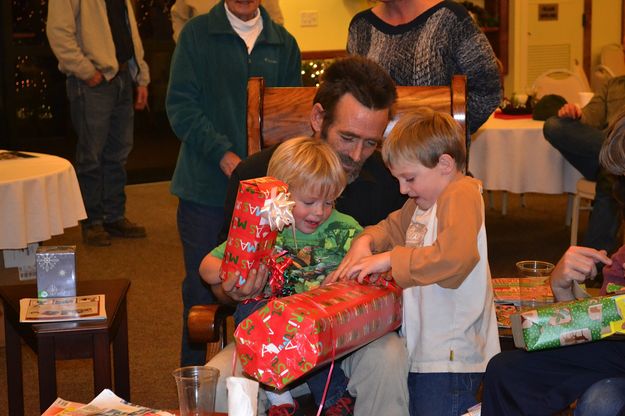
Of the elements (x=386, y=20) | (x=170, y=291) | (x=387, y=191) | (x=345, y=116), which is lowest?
(x=170, y=291)

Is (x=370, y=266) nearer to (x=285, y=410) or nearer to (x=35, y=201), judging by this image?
(x=285, y=410)

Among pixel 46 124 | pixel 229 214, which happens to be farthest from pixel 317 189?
pixel 46 124

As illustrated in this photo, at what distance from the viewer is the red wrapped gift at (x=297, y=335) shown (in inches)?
80.7

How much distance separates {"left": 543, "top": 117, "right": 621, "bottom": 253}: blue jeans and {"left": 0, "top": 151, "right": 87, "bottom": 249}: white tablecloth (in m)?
2.49

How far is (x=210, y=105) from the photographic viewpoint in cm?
357

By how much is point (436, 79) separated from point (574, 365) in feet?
4.09

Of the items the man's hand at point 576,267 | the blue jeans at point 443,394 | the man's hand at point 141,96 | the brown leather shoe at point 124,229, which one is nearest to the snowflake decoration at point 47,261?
the blue jeans at point 443,394

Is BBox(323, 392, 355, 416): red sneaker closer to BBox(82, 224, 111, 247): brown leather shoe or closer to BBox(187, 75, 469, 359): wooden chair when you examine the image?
BBox(187, 75, 469, 359): wooden chair

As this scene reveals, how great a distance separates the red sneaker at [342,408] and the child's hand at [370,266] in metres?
0.32

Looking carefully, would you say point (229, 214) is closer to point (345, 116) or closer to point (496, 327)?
point (345, 116)

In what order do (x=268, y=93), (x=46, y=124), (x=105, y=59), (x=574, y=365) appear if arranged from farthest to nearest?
(x=46, y=124), (x=105, y=59), (x=268, y=93), (x=574, y=365)

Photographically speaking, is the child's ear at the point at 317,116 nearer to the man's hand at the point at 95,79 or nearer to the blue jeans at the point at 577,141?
the blue jeans at the point at 577,141

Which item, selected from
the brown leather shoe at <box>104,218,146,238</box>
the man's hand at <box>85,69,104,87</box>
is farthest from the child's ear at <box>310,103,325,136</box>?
the brown leather shoe at <box>104,218,146,238</box>

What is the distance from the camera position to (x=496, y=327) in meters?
2.50
